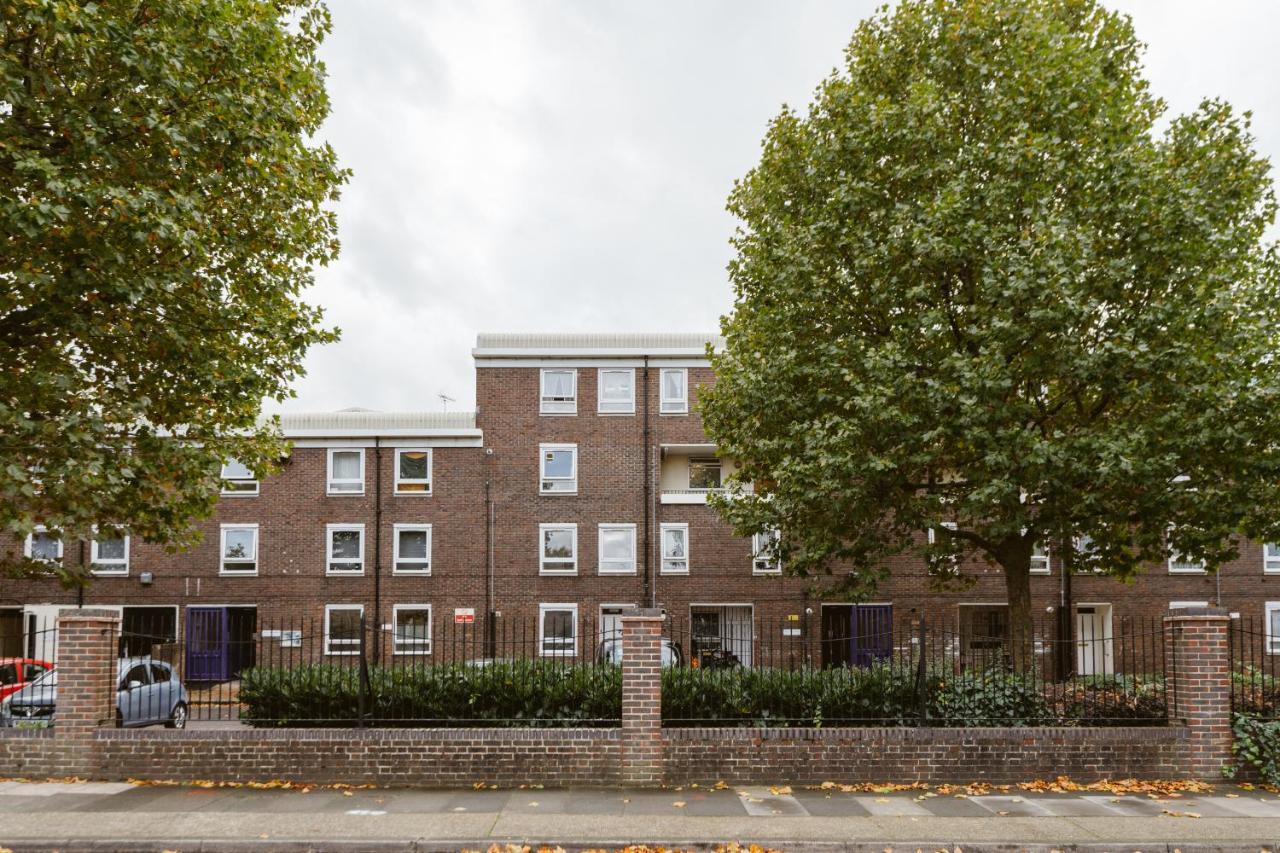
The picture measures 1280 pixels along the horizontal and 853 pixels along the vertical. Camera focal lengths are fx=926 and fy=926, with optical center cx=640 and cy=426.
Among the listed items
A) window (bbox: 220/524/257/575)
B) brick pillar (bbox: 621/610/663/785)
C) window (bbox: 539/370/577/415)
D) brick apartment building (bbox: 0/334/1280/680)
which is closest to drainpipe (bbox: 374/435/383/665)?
brick apartment building (bbox: 0/334/1280/680)

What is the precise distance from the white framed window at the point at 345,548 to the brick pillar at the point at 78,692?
62.6 feet

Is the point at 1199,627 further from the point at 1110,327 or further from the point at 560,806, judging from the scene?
the point at 560,806

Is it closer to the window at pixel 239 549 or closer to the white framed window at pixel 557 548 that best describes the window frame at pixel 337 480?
the window at pixel 239 549

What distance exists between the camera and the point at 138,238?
32.3 ft

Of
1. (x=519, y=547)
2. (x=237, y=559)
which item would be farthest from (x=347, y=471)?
(x=519, y=547)

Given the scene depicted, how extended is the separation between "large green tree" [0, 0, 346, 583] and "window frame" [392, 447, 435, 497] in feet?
56.7

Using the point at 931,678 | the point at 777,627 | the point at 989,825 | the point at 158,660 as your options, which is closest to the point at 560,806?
the point at 989,825

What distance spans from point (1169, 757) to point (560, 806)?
7201 mm

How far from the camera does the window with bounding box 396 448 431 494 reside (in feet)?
99.1

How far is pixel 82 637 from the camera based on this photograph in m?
10.9

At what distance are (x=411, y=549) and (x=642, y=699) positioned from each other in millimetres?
20662

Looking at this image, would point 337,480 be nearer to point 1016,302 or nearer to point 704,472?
point 704,472

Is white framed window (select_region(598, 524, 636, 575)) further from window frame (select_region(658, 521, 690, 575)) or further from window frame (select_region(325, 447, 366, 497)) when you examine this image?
window frame (select_region(325, 447, 366, 497))

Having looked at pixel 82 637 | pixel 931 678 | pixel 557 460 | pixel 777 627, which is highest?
pixel 557 460
